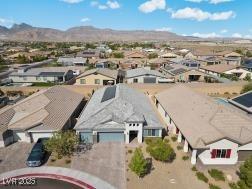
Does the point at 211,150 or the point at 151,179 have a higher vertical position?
the point at 211,150

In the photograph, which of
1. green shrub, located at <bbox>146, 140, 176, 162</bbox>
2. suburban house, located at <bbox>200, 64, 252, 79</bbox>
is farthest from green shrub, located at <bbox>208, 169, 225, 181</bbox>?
suburban house, located at <bbox>200, 64, 252, 79</bbox>

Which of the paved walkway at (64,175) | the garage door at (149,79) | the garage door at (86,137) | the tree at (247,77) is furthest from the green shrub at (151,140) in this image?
the tree at (247,77)

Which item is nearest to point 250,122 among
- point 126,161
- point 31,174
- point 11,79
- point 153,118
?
point 153,118

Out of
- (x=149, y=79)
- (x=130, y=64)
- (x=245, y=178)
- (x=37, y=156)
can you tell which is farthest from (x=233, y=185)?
(x=130, y=64)

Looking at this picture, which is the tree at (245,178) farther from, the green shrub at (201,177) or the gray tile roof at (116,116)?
the gray tile roof at (116,116)

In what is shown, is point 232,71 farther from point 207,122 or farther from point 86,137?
point 86,137

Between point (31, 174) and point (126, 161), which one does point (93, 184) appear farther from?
point (31, 174)

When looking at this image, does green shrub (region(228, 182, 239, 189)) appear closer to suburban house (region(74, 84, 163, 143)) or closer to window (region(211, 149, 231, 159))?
window (region(211, 149, 231, 159))
